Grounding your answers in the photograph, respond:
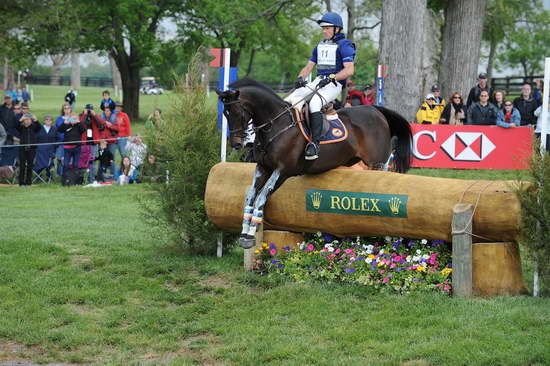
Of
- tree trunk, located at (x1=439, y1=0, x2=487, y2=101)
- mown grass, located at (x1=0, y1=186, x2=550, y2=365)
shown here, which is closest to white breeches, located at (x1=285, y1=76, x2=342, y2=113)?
mown grass, located at (x1=0, y1=186, x2=550, y2=365)

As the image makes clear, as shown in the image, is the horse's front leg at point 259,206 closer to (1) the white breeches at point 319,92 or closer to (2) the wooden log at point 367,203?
(2) the wooden log at point 367,203

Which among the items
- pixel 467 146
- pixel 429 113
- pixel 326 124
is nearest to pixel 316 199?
pixel 326 124

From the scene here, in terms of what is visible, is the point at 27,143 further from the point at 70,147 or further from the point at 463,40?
the point at 463,40

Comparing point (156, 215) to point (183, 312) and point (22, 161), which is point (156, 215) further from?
point (22, 161)

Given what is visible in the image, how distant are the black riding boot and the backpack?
11587mm

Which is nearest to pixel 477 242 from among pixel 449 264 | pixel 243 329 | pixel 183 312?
pixel 449 264

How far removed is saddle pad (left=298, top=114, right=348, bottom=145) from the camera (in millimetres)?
8961

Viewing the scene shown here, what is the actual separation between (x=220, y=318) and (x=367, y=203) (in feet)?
Answer: 6.48

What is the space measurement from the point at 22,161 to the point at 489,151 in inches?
434

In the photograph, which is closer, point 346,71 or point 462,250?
point 462,250

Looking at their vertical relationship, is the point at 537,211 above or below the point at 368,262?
above

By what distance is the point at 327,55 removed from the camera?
367 inches

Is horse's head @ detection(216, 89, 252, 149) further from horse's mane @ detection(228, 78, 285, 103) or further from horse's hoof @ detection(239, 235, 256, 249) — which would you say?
horse's hoof @ detection(239, 235, 256, 249)

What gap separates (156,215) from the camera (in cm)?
1034
